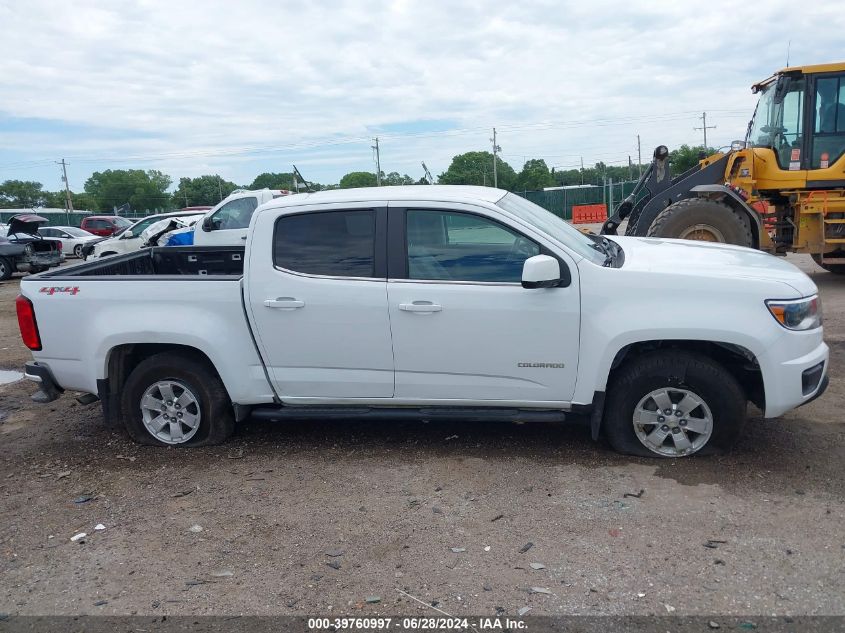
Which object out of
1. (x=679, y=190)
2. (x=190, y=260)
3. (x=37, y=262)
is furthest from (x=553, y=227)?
(x=37, y=262)

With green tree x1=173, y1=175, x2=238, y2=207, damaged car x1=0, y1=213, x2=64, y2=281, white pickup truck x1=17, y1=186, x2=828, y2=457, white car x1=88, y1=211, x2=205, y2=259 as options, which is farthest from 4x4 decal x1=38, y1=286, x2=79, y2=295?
green tree x1=173, y1=175, x2=238, y2=207

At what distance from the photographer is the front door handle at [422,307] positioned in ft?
14.5

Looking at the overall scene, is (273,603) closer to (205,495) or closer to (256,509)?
(256,509)

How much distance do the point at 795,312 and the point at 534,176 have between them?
61113 millimetres

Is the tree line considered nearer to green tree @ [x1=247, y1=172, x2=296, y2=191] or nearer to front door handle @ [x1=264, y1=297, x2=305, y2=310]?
green tree @ [x1=247, y1=172, x2=296, y2=191]

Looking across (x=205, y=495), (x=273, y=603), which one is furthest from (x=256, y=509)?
(x=273, y=603)

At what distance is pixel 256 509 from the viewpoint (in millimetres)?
4199

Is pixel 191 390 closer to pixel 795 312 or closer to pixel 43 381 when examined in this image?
pixel 43 381

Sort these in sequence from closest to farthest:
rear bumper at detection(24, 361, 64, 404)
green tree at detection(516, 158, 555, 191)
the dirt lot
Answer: the dirt lot, rear bumper at detection(24, 361, 64, 404), green tree at detection(516, 158, 555, 191)

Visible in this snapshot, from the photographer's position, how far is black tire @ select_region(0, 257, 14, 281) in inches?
695

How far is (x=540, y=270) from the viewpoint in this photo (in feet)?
13.6

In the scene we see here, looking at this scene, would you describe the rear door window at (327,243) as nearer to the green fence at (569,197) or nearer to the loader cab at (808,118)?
the loader cab at (808,118)

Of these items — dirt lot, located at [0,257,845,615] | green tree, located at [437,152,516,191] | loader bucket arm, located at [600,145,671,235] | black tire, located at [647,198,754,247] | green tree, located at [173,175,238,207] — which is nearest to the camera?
dirt lot, located at [0,257,845,615]

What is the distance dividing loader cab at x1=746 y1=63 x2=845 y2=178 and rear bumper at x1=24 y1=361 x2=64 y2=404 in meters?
10.2
